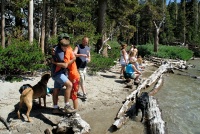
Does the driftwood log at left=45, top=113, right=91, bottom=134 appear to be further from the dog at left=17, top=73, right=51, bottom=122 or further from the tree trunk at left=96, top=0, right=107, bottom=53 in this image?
the tree trunk at left=96, top=0, right=107, bottom=53

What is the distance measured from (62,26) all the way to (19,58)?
50.8 ft

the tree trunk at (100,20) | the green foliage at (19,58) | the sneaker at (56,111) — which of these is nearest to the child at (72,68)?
the sneaker at (56,111)

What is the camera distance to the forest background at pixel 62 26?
9.74 meters

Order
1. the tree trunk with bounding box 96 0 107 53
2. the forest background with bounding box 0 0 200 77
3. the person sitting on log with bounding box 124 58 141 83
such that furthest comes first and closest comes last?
the tree trunk with bounding box 96 0 107 53
the person sitting on log with bounding box 124 58 141 83
the forest background with bounding box 0 0 200 77

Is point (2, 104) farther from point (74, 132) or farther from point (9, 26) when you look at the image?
point (9, 26)

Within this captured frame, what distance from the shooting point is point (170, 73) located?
58.4 feet

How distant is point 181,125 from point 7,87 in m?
5.54

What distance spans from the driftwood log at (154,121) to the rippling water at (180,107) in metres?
0.47

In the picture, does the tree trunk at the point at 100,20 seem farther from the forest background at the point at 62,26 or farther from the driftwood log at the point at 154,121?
the driftwood log at the point at 154,121

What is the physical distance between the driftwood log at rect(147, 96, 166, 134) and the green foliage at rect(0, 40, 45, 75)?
4714 millimetres

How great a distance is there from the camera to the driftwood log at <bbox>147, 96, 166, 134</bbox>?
19.4ft

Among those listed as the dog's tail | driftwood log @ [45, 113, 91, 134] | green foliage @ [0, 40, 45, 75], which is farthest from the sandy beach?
green foliage @ [0, 40, 45, 75]

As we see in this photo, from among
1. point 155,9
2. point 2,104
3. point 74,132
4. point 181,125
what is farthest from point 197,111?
point 155,9

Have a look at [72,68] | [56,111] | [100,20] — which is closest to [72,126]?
[56,111]
